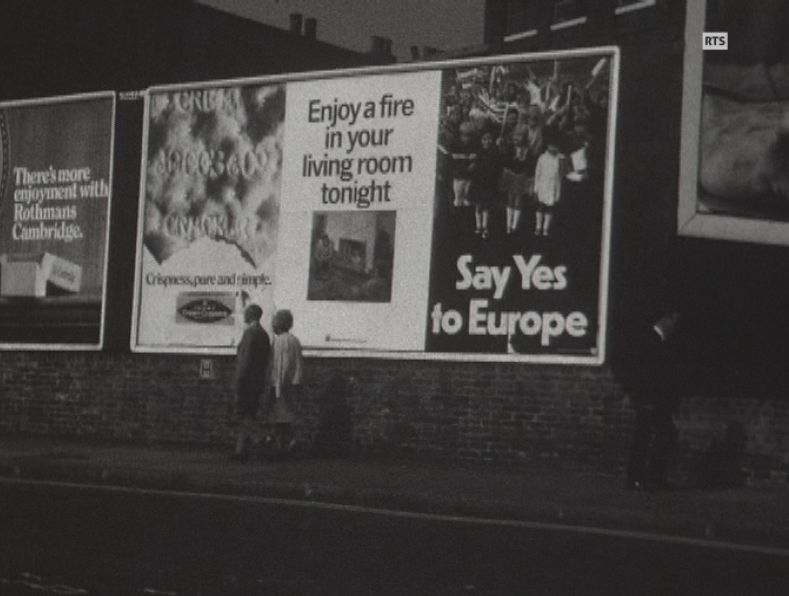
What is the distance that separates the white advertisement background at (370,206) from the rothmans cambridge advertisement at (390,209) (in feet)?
0.08

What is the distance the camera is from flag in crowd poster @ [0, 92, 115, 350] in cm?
2289

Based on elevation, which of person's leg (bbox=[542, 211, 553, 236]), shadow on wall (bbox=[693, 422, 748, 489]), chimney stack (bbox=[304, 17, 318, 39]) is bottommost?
shadow on wall (bbox=[693, 422, 748, 489])

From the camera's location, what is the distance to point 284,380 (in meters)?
18.8

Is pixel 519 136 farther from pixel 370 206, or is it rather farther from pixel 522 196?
pixel 370 206

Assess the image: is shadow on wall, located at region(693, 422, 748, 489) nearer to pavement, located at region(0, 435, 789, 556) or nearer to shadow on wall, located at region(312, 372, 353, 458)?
pavement, located at region(0, 435, 789, 556)

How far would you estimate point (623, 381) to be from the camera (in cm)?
1777

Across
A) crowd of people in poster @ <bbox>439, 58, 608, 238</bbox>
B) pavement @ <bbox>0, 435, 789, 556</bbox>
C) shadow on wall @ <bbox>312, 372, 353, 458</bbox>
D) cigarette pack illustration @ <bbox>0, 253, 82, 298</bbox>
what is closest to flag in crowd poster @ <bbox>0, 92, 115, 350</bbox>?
cigarette pack illustration @ <bbox>0, 253, 82, 298</bbox>

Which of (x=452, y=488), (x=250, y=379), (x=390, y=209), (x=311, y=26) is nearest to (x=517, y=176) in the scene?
(x=390, y=209)

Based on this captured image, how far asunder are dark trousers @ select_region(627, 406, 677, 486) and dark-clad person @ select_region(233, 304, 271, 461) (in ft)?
16.3

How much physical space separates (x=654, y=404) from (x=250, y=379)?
17.2ft

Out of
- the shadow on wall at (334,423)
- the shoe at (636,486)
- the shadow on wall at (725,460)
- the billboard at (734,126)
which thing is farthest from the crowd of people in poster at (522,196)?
the shoe at (636,486)

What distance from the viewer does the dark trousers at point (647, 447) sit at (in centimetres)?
1562

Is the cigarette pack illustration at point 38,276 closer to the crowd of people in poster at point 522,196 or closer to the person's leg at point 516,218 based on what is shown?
the crowd of people in poster at point 522,196

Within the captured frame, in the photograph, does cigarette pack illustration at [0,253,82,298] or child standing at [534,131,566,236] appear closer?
child standing at [534,131,566,236]
